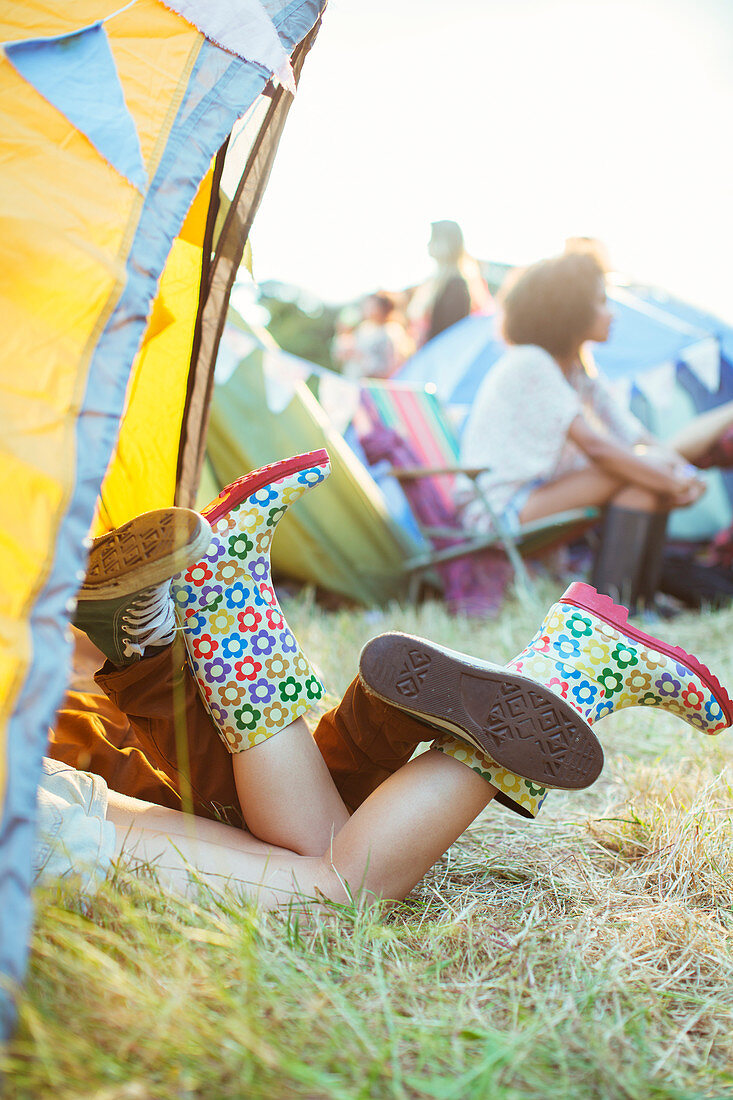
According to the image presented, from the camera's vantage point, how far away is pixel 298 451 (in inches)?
97.4

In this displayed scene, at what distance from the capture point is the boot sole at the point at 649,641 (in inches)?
37.7

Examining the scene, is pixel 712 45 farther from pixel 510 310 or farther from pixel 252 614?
pixel 252 614

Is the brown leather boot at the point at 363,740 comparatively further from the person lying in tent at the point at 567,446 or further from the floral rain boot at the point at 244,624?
the person lying in tent at the point at 567,446

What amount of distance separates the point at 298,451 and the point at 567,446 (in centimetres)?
92

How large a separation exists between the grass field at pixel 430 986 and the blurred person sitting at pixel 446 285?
3521 millimetres

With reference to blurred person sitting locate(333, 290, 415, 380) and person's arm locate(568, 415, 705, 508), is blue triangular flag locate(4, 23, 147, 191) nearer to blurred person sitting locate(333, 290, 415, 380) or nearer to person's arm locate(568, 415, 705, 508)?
person's arm locate(568, 415, 705, 508)

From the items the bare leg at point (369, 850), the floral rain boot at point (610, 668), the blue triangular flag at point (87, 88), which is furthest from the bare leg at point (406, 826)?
the blue triangular flag at point (87, 88)

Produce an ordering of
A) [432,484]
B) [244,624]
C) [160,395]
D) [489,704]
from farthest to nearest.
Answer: [432,484] → [160,395] → [244,624] → [489,704]

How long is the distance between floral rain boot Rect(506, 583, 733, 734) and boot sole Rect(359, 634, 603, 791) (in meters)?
0.06

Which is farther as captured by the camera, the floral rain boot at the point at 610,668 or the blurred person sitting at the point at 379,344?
the blurred person sitting at the point at 379,344

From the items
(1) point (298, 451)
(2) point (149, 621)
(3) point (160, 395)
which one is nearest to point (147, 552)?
(2) point (149, 621)

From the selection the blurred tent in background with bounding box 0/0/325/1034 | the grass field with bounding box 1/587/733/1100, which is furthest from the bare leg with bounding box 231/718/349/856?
the blurred tent in background with bounding box 0/0/325/1034

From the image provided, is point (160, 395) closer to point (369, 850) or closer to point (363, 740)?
point (363, 740)

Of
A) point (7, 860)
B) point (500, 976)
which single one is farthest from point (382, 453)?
point (7, 860)
